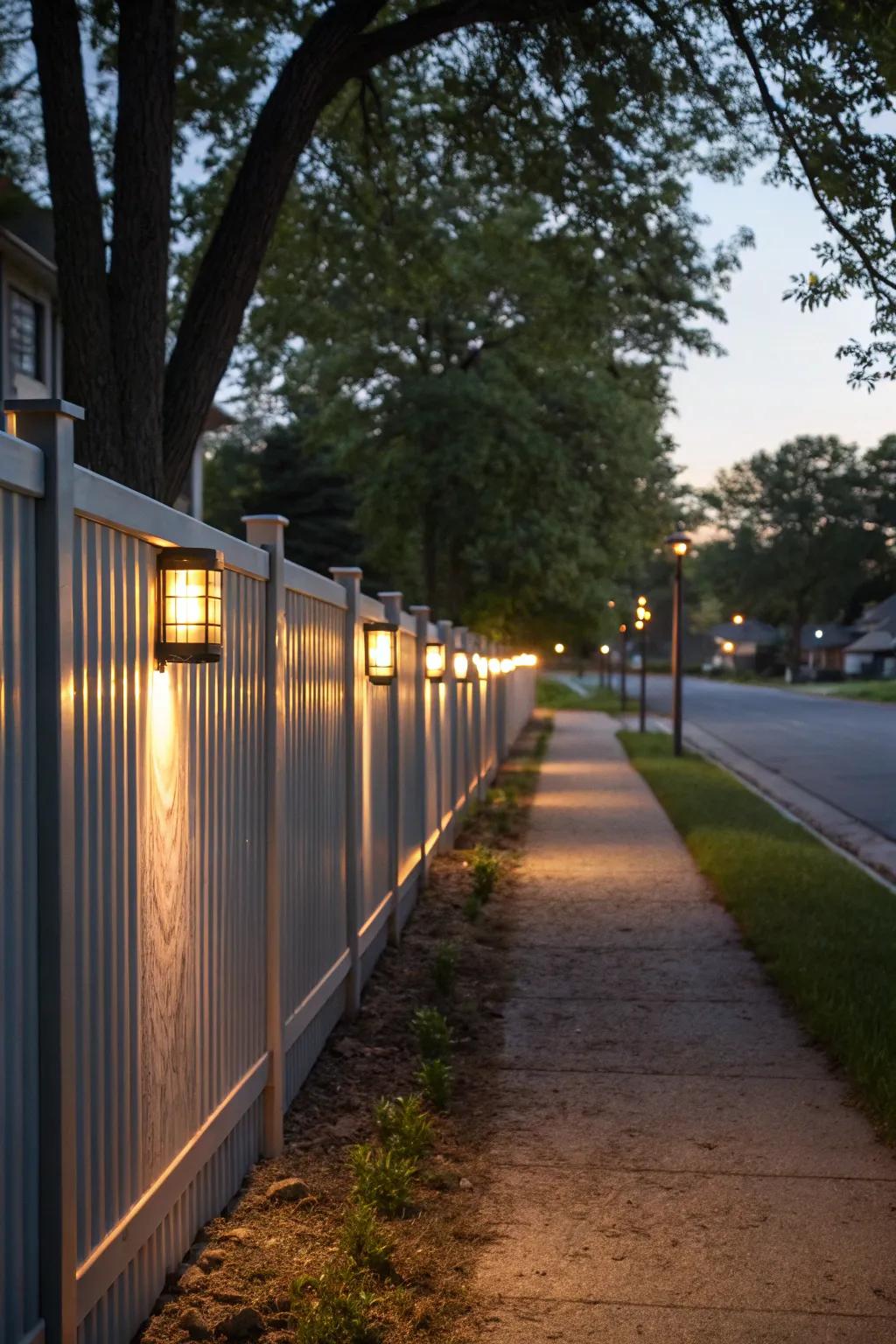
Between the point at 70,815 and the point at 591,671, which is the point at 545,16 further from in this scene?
the point at 591,671

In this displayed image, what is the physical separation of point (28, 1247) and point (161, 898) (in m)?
1.20

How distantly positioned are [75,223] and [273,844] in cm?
551

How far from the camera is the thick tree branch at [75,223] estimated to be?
9.39 metres

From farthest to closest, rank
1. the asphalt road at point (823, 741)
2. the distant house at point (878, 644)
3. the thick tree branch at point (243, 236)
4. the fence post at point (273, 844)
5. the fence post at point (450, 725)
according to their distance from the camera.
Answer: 1. the distant house at point (878, 644)
2. the asphalt road at point (823, 741)
3. the fence post at point (450, 725)
4. the thick tree branch at point (243, 236)
5. the fence post at point (273, 844)

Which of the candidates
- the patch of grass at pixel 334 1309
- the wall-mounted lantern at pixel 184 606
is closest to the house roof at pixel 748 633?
the patch of grass at pixel 334 1309

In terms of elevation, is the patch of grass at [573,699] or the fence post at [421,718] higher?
the fence post at [421,718]

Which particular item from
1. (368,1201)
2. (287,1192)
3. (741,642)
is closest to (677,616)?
(287,1192)

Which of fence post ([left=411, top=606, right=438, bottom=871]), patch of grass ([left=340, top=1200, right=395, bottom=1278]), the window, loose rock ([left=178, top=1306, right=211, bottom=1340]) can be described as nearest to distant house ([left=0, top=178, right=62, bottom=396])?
the window

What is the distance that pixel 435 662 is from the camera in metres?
12.7

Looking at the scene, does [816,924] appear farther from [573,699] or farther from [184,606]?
[573,699]

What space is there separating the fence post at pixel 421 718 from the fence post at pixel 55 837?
8.50 metres

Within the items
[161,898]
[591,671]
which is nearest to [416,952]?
[161,898]

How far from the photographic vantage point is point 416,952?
32.3 ft

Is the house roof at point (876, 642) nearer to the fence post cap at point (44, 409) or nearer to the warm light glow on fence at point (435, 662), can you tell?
the warm light glow on fence at point (435, 662)
